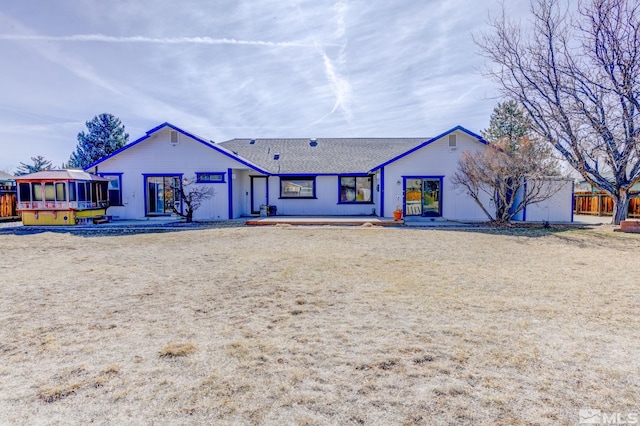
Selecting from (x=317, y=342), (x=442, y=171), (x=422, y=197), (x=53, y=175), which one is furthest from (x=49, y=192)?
(x=442, y=171)

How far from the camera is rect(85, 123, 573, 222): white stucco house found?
17.8 metres

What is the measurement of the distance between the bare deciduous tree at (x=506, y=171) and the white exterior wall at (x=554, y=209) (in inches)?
41.0

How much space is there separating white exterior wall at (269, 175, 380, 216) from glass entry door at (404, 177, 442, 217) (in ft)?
8.08

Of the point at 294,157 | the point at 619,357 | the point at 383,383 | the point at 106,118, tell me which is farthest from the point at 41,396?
the point at 106,118

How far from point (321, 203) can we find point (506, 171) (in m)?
9.48

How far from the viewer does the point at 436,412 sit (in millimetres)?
2467

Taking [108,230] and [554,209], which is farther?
[554,209]

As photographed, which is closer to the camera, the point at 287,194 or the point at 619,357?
the point at 619,357

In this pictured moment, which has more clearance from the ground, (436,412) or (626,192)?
(626,192)

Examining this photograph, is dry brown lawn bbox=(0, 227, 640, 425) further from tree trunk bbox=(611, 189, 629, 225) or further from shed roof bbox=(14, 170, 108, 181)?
tree trunk bbox=(611, 189, 629, 225)

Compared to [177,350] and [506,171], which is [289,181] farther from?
[177,350]

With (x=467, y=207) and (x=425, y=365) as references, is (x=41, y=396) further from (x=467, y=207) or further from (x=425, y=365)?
(x=467, y=207)

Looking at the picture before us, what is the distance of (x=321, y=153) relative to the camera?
2284cm

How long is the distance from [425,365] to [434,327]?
0.95 metres
